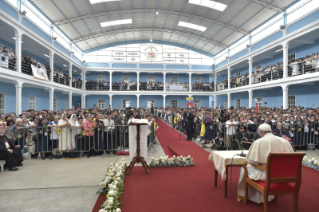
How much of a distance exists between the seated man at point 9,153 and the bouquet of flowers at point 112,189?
10.6ft

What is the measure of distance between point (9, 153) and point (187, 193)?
5306mm

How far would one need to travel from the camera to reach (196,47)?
28.9m

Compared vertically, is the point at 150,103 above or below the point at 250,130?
above

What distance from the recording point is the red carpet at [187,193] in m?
3.30

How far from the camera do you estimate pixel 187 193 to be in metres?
3.87

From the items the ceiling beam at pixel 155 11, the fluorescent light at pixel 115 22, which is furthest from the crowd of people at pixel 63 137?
the fluorescent light at pixel 115 22

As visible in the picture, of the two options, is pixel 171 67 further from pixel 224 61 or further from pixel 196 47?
pixel 224 61

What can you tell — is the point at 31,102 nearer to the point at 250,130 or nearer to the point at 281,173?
the point at 250,130

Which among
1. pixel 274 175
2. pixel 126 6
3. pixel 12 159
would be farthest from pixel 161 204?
pixel 126 6

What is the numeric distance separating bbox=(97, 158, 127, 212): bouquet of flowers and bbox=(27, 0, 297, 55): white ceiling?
1650 cm

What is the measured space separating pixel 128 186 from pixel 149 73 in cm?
2661

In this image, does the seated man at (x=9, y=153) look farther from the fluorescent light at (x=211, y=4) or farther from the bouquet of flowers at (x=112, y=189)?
the fluorescent light at (x=211, y=4)

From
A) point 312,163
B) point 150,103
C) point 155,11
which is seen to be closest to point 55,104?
point 150,103

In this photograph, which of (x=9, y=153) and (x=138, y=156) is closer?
(x=138, y=156)
